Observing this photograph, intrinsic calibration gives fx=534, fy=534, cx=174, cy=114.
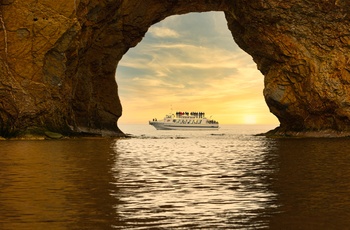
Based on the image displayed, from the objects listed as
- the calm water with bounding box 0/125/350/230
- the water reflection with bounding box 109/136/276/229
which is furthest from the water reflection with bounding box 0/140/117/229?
the water reflection with bounding box 109/136/276/229

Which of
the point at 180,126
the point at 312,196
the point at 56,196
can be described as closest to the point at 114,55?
the point at 56,196

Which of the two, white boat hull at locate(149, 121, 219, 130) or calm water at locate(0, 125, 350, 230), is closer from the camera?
calm water at locate(0, 125, 350, 230)

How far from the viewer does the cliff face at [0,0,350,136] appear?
177 feet

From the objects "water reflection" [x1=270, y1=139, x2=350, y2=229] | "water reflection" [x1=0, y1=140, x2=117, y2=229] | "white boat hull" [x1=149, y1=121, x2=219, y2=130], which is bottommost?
"water reflection" [x1=0, y1=140, x2=117, y2=229]

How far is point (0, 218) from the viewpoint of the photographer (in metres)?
11.8

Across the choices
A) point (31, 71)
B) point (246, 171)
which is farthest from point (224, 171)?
point (31, 71)

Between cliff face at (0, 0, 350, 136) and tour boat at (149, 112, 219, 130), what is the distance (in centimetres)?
9189

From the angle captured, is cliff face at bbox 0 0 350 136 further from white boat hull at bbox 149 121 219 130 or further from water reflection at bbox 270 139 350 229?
white boat hull at bbox 149 121 219 130

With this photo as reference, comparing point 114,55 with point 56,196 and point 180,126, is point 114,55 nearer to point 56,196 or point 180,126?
point 56,196

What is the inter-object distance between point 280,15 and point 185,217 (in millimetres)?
56577

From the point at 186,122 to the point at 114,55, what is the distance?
97.1 metres

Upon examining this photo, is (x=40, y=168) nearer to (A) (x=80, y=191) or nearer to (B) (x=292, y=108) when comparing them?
(A) (x=80, y=191)

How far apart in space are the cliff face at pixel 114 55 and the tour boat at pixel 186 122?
91889 mm

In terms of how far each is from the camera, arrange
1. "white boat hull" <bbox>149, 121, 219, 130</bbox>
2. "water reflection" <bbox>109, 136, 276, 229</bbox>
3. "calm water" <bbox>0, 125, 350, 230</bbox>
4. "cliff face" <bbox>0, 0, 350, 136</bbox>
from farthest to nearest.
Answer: "white boat hull" <bbox>149, 121, 219, 130</bbox>
"cliff face" <bbox>0, 0, 350, 136</bbox>
"water reflection" <bbox>109, 136, 276, 229</bbox>
"calm water" <bbox>0, 125, 350, 230</bbox>
